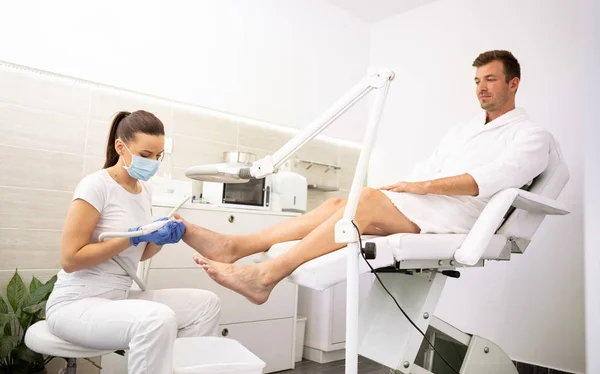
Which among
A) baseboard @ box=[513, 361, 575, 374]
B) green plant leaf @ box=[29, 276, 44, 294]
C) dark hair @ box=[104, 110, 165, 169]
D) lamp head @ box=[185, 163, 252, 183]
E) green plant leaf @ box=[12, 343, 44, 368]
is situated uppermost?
dark hair @ box=[104, 110, 165, 169]

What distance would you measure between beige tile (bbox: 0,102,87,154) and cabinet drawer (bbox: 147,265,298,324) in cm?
87

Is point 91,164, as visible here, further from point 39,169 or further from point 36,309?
point 36,309

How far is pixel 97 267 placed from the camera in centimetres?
154

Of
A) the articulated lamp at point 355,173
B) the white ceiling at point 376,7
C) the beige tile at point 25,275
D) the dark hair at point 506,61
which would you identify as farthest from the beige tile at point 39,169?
the white ceiling at point 376,7

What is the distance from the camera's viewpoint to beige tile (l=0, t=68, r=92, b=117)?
2260 millimetres

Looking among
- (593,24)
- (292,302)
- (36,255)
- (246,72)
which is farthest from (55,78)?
(593,24)

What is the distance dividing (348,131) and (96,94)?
196cm

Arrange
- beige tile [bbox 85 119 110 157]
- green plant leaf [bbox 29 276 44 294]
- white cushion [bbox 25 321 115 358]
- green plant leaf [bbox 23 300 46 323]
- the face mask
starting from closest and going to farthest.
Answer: white cushion [bbox 25 321 115 358] < the face mask < green plant leaf [bbox 23 300 46 323] < green plant leaf [bbox 29 276 44 294] < beige tile [bbox 85 119 110 157]

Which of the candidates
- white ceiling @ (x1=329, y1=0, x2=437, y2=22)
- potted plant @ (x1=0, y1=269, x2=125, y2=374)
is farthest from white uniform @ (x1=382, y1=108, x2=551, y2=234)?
white ceiling @ (x1=329, y1=0, x2=437, y2=22)

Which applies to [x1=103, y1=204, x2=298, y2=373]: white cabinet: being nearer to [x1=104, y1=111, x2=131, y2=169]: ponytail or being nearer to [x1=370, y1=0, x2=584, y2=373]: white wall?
[x1=104, y1=111, x2=131, y2=169]: ponytail

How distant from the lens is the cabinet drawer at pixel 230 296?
2166mm

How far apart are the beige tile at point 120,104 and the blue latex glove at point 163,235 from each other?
123cm

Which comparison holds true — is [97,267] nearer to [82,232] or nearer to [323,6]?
[82,232]

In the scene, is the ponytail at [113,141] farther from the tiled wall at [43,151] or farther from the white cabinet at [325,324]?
the white cabinet at [325,324]
